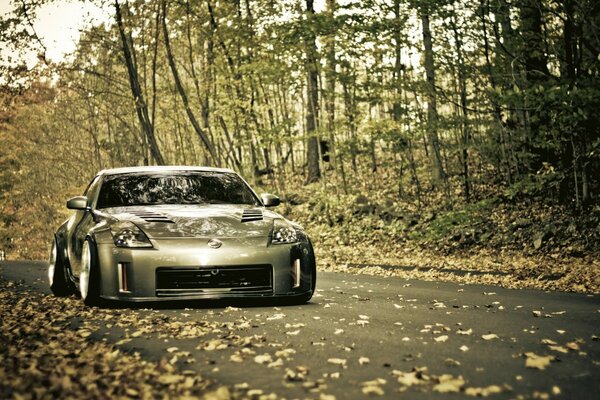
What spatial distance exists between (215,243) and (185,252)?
0.33 metres

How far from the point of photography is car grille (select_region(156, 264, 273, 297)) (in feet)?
24.4

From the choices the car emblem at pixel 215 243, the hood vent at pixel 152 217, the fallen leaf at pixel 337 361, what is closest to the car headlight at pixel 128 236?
the hood vent at pixel 152 217

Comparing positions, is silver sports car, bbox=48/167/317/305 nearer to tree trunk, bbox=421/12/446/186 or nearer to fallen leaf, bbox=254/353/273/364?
fallen leaf, bbox=254/353/273/364

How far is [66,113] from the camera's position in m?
42.2

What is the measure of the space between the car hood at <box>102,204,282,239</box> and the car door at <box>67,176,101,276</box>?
0.37 meters

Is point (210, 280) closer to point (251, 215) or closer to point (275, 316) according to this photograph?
point (275, 316)

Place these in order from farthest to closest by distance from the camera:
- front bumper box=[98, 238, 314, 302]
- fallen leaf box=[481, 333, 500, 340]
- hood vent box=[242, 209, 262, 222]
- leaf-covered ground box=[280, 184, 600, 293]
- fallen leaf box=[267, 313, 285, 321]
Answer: leaf-covered ground box=[280, 184, 600, 293]
hood vent box=[242, 209, 262, 222]
front bumper box=[98, 238, 314, 302]
fallen leaf box=[267, 313, 285, 321]
fallen leaf box=[481, 333, 500, 340]

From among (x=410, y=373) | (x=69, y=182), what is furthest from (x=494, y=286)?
(x=69, y=182)

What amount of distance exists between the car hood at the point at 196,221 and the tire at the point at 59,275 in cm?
196

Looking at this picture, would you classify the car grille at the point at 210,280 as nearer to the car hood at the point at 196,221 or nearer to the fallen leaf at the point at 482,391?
the car hood at the point at 196,221

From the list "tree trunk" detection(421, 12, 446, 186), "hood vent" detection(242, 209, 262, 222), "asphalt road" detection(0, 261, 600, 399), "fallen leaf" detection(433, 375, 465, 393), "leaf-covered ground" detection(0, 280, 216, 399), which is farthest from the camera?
"tree trunk" detection(421, 12, 446, 186)

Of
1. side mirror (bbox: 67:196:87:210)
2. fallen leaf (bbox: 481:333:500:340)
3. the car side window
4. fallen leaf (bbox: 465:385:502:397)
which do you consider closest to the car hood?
side mirror (bbox: 67:196:87:210)

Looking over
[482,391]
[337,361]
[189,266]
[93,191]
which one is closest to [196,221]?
[189,266]

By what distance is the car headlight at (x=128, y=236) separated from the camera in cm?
737
